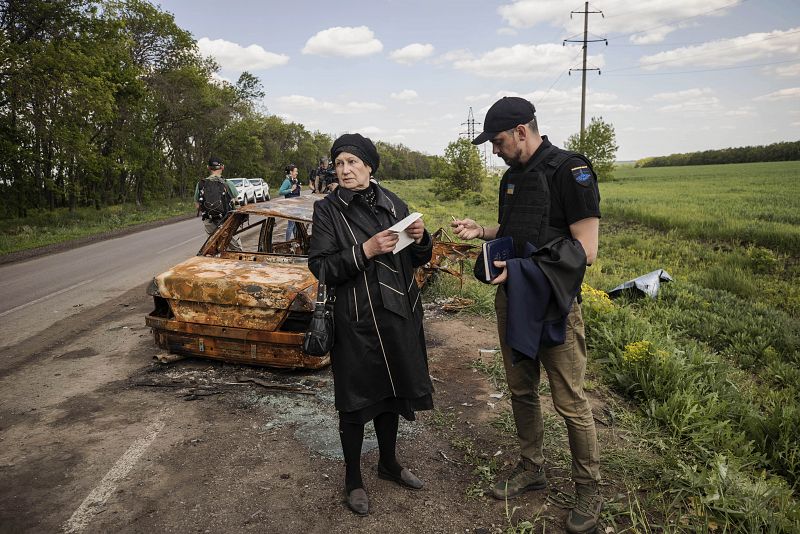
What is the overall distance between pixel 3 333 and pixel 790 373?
911 cm

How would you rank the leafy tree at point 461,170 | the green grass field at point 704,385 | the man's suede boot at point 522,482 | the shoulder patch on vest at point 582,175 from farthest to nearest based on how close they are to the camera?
the leafy tree at point 461,170, the man's suede boot at point 522,482, the green grass field at point 704,385, the shoulder patch on vest at point 582,175

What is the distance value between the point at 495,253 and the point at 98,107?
18.5m

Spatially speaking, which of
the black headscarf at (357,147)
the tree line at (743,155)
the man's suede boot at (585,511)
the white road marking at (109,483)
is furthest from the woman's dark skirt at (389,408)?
the tree line at (743,155)

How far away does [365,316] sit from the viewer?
8.66ft

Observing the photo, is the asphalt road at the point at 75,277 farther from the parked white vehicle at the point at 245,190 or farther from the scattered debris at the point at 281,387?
the parked white vehicle at the point at 245,190

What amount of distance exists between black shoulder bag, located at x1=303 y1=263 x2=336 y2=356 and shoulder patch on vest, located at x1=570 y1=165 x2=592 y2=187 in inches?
52.5

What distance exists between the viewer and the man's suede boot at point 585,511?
8.50ft

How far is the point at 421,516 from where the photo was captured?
9.08ft

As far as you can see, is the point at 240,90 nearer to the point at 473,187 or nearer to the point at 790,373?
the point at 473,187

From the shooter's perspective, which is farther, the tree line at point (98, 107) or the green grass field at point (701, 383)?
the tree line at point (98, 107)

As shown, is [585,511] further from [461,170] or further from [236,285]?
[461,170]

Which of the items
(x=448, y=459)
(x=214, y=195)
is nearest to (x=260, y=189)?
(x=214, y=195)

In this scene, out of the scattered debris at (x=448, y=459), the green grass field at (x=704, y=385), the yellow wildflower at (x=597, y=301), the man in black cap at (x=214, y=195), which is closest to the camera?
the green grass field at (x=704, y=385)

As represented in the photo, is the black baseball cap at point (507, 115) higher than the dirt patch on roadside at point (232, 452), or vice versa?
the black baseball cap at point (507, 115)
